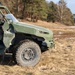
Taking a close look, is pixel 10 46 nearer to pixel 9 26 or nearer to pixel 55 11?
pixel 9 26

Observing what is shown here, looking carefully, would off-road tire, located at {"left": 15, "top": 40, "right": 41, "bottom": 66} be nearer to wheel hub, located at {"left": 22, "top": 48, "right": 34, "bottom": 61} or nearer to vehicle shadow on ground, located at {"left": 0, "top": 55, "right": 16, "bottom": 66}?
wheel hub, located at {"left": 22, "top": 48, "right": 34, "bottom": 61}

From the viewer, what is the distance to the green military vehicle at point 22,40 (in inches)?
417

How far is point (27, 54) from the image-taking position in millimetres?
10828

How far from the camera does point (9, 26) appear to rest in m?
10.6

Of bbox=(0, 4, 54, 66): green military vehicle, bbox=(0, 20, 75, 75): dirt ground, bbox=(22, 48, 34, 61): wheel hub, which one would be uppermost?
bbox=(0, 4, 54, 66): green military vehicle

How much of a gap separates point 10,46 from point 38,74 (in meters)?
1.78

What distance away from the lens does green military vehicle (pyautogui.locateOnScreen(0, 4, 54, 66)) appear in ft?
34.7

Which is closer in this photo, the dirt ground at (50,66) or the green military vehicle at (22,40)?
the dirt ground at (50,66)

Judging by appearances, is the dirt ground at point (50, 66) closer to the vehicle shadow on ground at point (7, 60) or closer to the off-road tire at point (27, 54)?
the vehicle shadow on ground at point (7, 60)

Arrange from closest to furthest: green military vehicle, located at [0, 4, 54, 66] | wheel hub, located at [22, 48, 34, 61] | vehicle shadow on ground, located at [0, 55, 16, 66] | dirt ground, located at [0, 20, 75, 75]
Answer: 1. dirt ground, located at [0, 20, 75, 75]
2. green military vehicle, located at [0, 4, 54, 66]
3. wheel hub, located at [22, 48, 34, 61]
4. vehicle shadow on ground, located at [0, 55, 16, 66]

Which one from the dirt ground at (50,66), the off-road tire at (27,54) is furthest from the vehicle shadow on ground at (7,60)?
the off-road tire at (27,54)

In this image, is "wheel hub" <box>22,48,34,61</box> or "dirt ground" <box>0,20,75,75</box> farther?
"wheel hub" <box>22,48,34,61</box>

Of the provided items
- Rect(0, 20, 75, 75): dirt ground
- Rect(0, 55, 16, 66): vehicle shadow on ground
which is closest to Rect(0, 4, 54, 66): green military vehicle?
Rect(0, 20, 75, 75): dirt ground

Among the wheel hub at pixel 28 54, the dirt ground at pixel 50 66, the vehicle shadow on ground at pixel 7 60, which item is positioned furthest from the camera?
the vehicle shadow on ground at pixel 7 60
